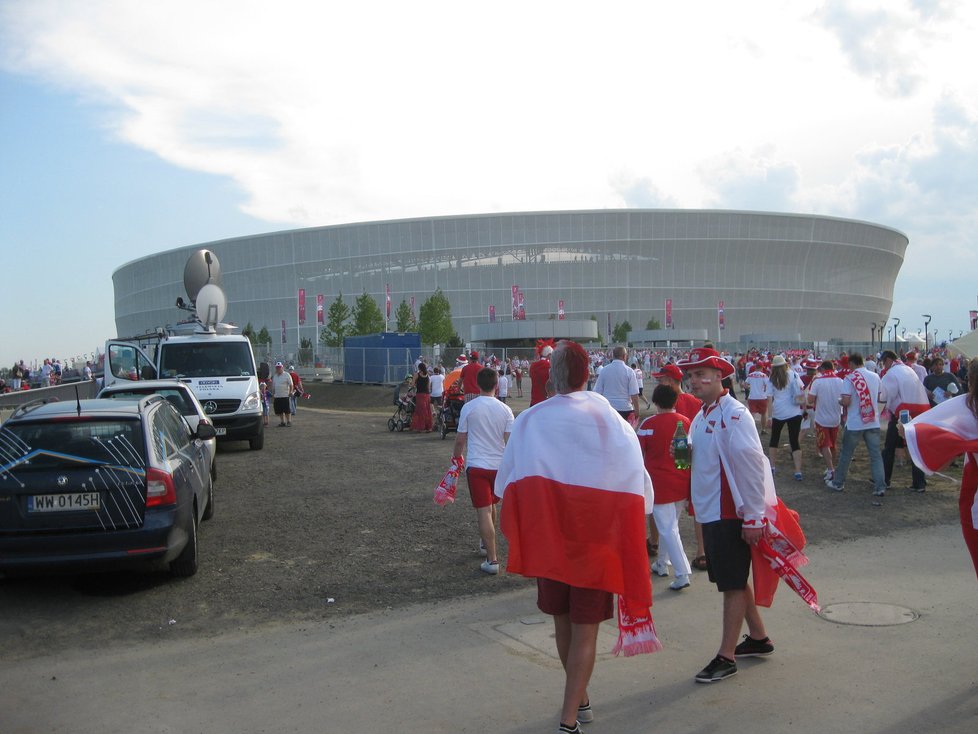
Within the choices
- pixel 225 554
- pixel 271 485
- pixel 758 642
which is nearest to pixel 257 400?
pixel 271 485

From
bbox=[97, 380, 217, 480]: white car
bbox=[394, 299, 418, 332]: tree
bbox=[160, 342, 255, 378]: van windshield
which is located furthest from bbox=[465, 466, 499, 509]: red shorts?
bbox=[394, 299, 418, 332]: tree

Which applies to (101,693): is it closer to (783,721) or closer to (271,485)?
(783,721)

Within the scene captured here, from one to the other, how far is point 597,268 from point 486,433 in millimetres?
90052

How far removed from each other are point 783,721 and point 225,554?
5.63 metres

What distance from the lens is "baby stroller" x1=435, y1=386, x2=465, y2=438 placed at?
1908 cm

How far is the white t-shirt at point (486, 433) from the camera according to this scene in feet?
24.4

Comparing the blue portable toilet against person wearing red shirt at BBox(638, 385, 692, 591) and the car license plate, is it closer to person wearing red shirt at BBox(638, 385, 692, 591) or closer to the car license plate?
person wearing red shirt at BBox(638, 385, 692, 591)

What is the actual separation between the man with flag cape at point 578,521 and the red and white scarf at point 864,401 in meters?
7.74

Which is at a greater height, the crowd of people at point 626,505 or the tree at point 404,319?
the tree at point 404,319

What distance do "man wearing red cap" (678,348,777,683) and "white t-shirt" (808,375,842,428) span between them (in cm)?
753

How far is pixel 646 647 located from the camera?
14.1ft

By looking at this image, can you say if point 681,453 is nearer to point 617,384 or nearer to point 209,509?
point 209,509

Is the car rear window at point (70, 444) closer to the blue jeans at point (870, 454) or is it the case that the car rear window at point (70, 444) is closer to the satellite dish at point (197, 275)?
the blue jeans at point (870, 454)

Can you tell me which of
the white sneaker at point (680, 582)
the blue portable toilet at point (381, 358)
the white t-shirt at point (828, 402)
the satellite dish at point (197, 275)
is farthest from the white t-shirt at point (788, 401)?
the blue portable toilet at point (381, 358)
